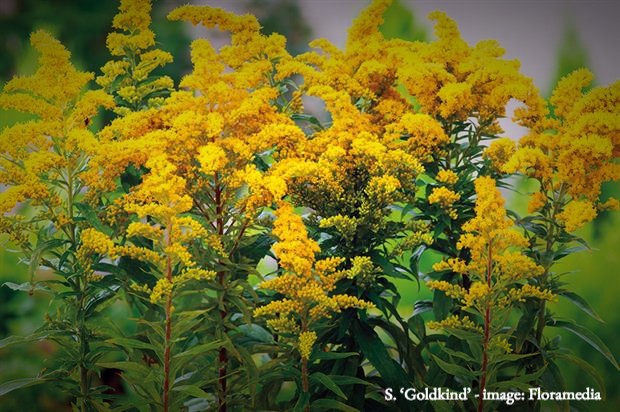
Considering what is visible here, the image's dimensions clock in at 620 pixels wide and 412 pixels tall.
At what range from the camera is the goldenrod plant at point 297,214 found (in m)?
2.32

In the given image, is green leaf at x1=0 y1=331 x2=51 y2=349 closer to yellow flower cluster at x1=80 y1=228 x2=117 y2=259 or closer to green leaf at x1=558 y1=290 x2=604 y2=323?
yellow flower cluster at x1=80 y1=228 x2=117 y2=259

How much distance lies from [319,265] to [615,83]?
107 cm

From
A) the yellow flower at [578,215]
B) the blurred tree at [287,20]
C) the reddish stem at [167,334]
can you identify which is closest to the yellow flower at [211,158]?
the reddish stem at [167,334]

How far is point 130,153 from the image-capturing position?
2.42 metres

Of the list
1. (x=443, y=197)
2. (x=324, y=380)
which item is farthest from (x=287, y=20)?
(x=324, y=380)

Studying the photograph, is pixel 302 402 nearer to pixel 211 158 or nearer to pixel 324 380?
pixel 324 380

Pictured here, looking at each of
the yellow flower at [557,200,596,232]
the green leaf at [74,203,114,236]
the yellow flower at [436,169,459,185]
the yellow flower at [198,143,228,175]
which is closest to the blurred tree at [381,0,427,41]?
the yellow flower at [436,169,459,185]

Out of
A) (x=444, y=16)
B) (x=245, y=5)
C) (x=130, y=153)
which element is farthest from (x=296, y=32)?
(x=130, y=153)

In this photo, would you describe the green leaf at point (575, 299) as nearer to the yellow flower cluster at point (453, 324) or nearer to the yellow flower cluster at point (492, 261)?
the yellow flower cluster at point (492, 261)

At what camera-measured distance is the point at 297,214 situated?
8.16ft

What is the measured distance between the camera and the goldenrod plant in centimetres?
232

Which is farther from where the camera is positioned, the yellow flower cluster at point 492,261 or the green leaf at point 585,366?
the green leaf at point 585,366

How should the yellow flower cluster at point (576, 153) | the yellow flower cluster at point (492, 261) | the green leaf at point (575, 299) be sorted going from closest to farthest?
the yellow flower cluster at point (492, 261) < the yellow flower cluster at point (576, 153) < the green leaf at point (575, 299)

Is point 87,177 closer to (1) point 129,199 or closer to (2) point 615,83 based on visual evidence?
(1) point 129,199
